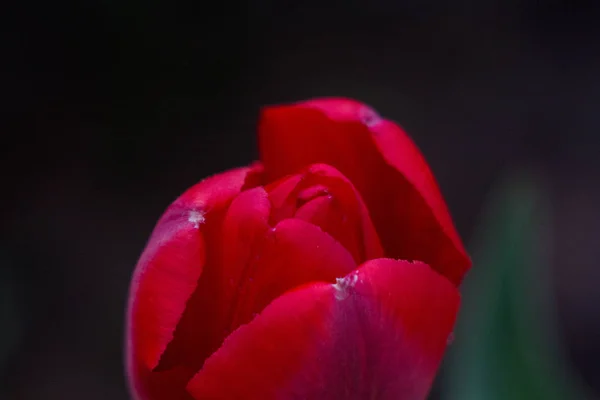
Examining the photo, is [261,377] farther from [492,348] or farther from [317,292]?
[492,348]

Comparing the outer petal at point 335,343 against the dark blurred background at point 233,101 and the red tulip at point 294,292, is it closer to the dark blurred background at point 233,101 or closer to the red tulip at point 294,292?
the red tulip at point 294,292

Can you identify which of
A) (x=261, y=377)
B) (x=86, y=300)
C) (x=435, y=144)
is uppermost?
(x=261, y=377)

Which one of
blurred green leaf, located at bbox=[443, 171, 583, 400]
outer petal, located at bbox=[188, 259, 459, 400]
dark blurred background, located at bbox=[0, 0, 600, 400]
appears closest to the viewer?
outer petal, located at bbox=[188, 259, 459, 400]

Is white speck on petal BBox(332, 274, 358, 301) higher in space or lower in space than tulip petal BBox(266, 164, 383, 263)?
lower

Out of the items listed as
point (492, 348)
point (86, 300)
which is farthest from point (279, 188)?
point (86, 300)

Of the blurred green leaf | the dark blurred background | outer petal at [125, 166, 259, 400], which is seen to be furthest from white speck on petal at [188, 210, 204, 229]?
the dark blurred background

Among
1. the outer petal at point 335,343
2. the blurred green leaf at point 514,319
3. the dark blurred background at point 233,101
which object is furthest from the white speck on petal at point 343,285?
the dark blurred background at point 233,101

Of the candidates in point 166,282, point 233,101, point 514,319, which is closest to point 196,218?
point 166,282

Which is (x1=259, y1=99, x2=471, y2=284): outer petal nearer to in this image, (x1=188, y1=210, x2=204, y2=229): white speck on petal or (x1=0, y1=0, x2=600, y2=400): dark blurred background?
(x1=188, y1=210, x2=204, y2=229): white speck on petal
